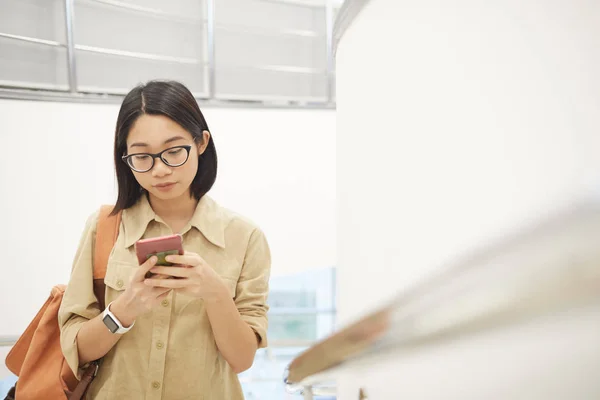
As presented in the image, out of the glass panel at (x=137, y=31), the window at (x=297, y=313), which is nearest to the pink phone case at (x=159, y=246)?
the glass panel at (x=137, y=31)

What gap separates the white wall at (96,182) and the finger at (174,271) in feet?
8.72

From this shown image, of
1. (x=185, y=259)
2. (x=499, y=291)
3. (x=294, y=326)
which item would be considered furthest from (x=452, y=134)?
(x=294, y=326)

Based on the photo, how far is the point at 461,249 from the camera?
87 cm

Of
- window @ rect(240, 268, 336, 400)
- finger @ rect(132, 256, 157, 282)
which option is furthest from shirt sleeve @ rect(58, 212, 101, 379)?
window @ rect(240, 268, 336, 400)

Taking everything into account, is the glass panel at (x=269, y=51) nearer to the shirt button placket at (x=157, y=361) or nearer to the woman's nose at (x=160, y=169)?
the woman's nose at (x=160, y=169)

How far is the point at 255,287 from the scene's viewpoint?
1605mm

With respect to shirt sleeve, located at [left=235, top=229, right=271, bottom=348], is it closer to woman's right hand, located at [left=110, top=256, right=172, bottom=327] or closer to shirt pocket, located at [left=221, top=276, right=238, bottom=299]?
shirt pocket, located at [left=221, top=276, right=238, bottom=299]

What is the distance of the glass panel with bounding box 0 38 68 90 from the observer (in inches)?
148

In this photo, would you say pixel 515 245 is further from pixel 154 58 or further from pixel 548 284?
pixel 154 58

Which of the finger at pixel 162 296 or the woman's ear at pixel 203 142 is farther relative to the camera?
the woman's ear at pixel 203 142

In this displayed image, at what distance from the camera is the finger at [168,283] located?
135cm

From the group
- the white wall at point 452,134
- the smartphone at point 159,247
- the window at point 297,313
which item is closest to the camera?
the white wall at point 452,134

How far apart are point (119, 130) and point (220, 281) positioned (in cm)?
56

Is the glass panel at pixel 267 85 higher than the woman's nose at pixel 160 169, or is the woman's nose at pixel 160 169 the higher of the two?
the glass panel at pixel 267 85
